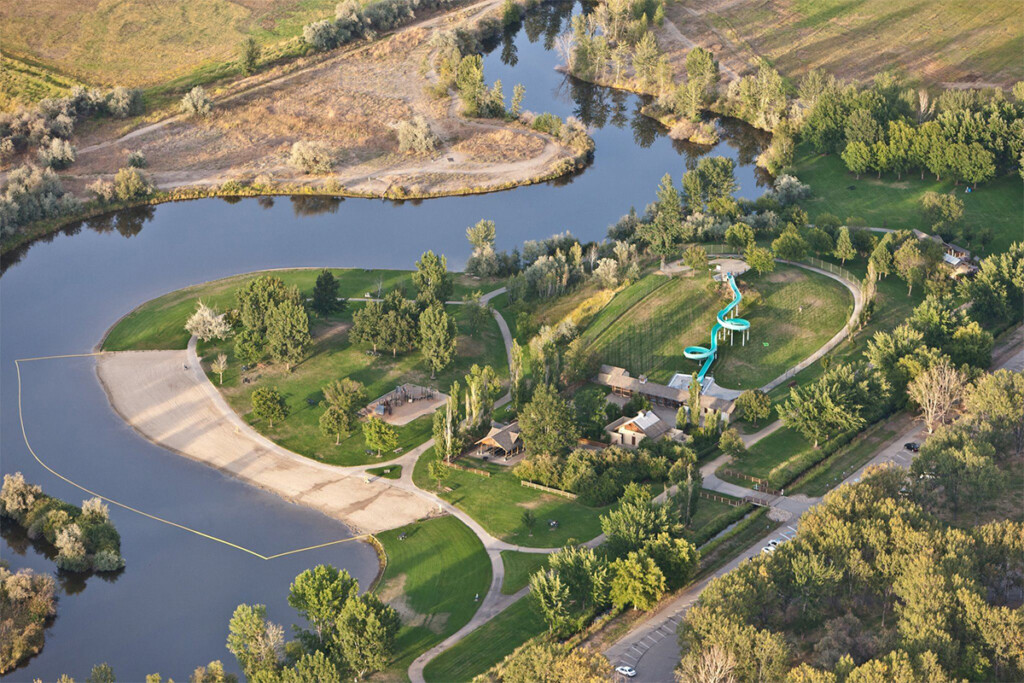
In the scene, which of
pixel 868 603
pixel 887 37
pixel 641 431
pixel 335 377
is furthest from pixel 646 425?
pixel 887 37

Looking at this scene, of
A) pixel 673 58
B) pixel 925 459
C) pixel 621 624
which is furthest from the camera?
pixel 673 58

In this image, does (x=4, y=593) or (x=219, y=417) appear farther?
(x=219, y=417)

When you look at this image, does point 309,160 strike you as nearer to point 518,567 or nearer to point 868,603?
point 518,567

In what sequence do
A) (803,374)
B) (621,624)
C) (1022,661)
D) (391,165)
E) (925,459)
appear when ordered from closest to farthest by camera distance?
(1022,661) < (621,624) < (925,459) < (803,374) < (391,165)

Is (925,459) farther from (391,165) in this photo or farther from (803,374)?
(391,165)

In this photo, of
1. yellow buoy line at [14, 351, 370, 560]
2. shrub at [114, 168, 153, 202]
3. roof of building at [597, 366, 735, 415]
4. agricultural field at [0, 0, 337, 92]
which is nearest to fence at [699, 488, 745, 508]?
roof of building at [597, 366, 735, 415]

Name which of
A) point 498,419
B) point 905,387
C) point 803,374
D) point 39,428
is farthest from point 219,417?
point 905,387

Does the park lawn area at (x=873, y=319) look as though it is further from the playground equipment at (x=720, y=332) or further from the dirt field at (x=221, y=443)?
the dirt field at (x=221, y=443)

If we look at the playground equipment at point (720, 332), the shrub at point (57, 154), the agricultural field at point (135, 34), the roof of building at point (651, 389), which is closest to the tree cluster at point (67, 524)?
the roof of building at point (651, 389)
